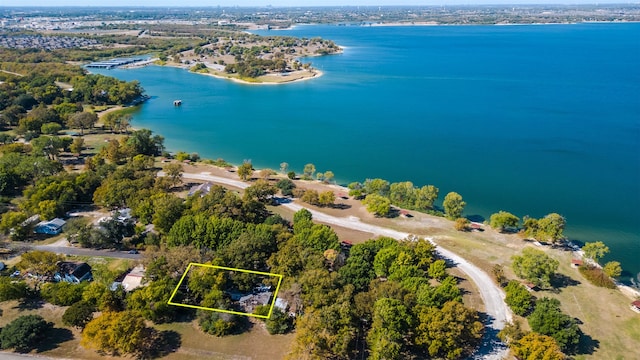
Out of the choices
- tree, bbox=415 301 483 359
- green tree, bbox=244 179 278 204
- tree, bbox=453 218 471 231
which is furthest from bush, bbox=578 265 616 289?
green tree, bbox=244 179 278 204

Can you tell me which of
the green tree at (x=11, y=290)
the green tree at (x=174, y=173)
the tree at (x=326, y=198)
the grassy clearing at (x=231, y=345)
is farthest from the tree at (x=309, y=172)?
→ the green tree at (x=11, y=290)

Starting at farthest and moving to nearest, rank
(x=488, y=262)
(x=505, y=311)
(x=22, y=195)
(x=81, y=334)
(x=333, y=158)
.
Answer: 1. (x=333, y=158)
2. (x=22, y=195)
3. (x=488, y=262)
4. (x=505, y=311)
5. (x=81, y=334)

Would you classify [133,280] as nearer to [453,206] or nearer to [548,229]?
[453,206]

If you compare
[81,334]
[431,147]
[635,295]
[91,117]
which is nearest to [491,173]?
[431,147]

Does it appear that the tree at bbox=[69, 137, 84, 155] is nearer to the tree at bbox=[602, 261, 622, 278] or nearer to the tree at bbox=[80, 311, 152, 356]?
the tree at bbox=[80, 311, 152, 356]

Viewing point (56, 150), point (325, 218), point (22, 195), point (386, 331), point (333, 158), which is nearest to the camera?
point (386, 331)

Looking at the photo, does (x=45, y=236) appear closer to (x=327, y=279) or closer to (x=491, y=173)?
(x=327, y=279)

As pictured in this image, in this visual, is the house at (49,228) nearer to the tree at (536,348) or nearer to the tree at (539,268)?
the tree at (536,348)
